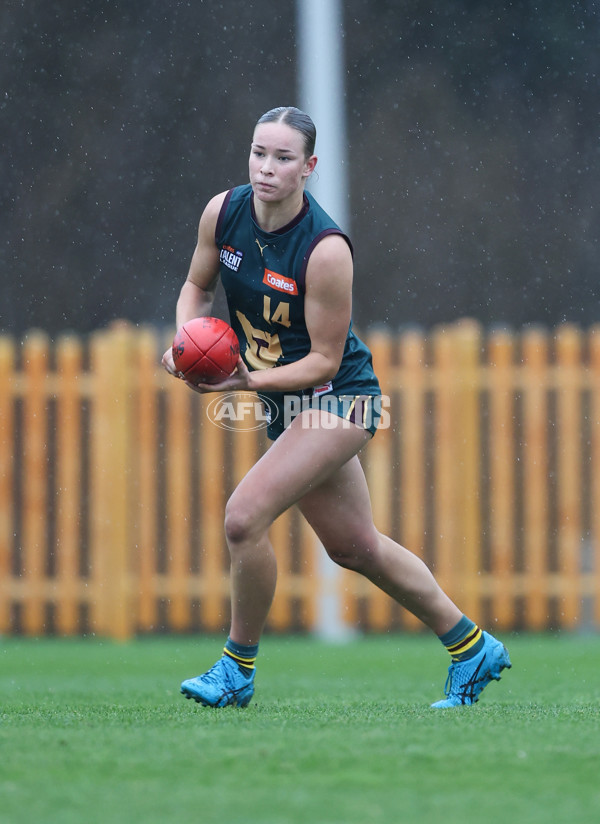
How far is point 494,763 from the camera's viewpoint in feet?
11.3

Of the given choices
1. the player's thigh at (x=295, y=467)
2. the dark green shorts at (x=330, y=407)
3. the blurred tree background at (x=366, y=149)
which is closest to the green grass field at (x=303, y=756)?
the player's thigh at (x=295, y=467)

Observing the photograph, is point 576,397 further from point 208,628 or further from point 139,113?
point 139,113

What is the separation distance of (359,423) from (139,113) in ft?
35.4

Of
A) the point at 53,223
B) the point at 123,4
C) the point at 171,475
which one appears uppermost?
the point at 123,4

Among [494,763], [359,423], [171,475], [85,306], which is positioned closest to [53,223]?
[85,306]

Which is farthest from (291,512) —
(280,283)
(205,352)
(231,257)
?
(205,352)

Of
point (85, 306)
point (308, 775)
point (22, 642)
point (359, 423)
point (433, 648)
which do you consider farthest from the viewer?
point (85, 306)

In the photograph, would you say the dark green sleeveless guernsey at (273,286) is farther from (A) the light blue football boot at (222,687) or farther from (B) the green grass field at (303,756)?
(B) the green grass field at (303,756)

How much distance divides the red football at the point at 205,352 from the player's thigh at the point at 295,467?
35 cm

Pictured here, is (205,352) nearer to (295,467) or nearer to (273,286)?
(273,286)

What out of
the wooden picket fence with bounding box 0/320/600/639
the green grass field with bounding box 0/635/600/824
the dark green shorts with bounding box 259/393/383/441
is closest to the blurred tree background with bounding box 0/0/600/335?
the wooden picket fence with bounding box 0/320/600/639

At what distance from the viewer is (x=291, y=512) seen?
31.8ft

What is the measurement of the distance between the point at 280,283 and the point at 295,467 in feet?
2.13

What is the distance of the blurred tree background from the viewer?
571 inches
